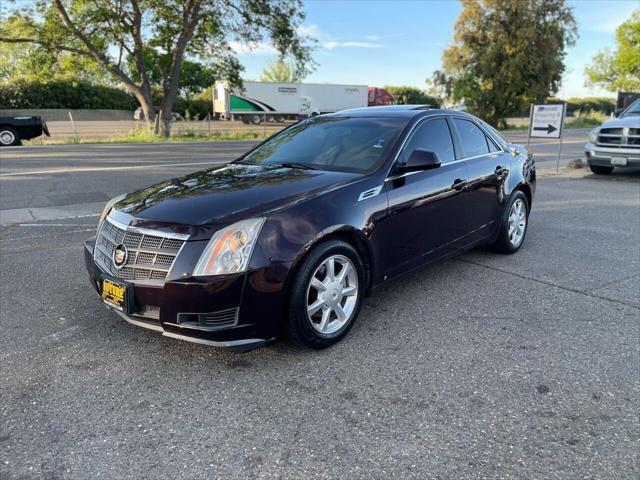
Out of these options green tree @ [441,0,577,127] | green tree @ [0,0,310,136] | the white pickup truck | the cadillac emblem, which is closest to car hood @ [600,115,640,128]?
the white pickup truck

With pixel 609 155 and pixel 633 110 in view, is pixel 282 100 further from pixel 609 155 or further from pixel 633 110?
pixel 609 155

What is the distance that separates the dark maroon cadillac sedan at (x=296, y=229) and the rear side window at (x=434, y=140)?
1 centimetres

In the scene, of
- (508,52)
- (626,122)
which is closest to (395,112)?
(626,122)

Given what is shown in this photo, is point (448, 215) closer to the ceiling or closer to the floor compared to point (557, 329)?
closer to the ceiling

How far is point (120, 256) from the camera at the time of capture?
10.6 feet

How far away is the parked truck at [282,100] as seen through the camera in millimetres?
44406

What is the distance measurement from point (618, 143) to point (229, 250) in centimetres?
1107

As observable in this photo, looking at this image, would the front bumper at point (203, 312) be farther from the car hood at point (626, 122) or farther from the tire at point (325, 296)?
the car hood at point (626, 122)

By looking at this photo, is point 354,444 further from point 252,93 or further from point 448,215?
point 252,93

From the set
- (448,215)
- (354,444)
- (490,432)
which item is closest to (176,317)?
(354,444)

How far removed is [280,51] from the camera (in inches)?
1061

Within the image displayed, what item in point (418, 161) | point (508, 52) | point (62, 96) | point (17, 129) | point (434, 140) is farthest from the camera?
point (62, 96)

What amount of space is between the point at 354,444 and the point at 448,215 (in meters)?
2.52

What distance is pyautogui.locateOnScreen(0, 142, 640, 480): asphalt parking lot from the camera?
2.40m
